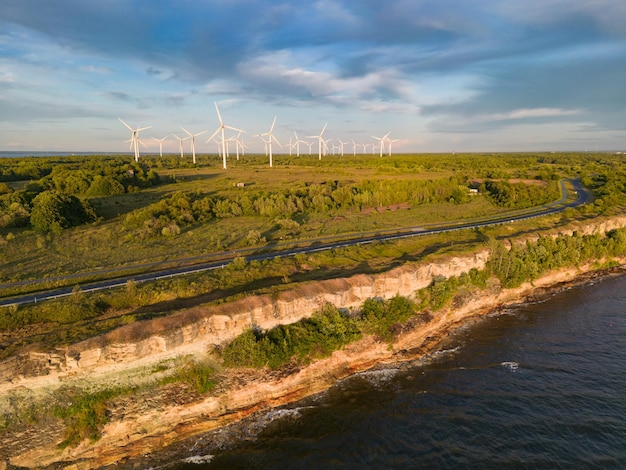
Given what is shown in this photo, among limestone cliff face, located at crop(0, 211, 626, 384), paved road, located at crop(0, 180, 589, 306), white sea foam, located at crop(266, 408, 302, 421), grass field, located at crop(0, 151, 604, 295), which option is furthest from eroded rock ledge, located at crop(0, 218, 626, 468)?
grass field, located at crop(0, 151, 604, 295)

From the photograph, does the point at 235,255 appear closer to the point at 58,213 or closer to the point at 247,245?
the point at 247,245

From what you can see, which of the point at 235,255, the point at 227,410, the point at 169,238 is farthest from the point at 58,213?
the point at 227,410

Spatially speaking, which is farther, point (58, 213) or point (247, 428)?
point (58, 213)

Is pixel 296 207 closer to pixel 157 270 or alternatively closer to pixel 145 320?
pixel 157 270

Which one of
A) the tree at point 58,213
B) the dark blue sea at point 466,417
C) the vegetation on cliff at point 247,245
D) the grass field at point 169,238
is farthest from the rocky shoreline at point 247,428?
the tree at point 58,213

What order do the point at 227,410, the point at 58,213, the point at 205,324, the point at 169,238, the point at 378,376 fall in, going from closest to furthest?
the point at 227,410, the point at 205,324, the point at 378,376, the point at 169,238, the point at 58,213

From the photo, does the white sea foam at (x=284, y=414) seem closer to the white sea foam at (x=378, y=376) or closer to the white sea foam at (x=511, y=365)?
the white sea foam at (x=378, y=376)

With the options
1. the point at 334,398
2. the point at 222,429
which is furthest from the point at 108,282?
the point at 334,398

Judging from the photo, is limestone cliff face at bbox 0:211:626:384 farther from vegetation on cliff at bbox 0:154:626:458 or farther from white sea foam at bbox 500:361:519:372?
white sea foam at bbox 500:361:519:372
